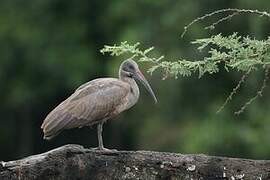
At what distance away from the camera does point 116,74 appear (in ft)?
92.1

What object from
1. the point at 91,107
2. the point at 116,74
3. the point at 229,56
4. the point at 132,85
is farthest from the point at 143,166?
the point at 116,74

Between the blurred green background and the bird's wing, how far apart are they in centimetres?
1166

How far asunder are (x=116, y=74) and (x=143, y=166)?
1486 cm

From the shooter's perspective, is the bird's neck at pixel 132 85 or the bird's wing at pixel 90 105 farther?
the bird's neck at pixel 132 85

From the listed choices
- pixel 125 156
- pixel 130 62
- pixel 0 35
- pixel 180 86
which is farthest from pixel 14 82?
pixel 125 156

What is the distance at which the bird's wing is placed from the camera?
48.1ft

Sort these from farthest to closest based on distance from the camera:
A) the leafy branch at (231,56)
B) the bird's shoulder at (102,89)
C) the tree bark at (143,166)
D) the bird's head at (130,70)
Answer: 1. the bird's head at (130,70)
2. the bird's shoulder at (102,89)
3. the tree bark at (143,166)
4. the leafy branch at (231,56)

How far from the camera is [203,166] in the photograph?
1326cm

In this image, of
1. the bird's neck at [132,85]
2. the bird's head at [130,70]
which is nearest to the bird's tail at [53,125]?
the bird's neck at [132,85]

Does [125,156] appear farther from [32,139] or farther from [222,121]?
[32,139]

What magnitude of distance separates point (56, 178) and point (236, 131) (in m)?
15.1

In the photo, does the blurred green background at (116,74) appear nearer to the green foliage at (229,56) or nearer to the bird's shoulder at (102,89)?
the bird's shoulder at (102,89)

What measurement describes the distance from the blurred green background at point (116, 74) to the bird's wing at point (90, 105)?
11665 mm

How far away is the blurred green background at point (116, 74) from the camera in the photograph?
91.8 ft
